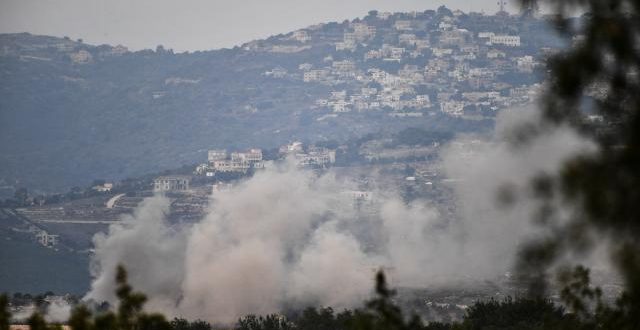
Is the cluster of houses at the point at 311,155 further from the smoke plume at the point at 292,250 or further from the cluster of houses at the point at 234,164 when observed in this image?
the smoke plume at the point at 292,250

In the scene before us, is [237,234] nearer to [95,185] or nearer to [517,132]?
[517,132]

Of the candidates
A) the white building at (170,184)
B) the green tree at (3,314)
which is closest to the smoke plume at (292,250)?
the white building at (170,184)

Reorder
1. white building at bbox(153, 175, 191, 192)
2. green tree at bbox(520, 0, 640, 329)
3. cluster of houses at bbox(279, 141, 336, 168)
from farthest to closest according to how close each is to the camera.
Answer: cluster of houses at bbox(279, 141, 336, 168)
white building at bbox(153, 175, 191, 192)
green tree at bbox(520, 0, 640, 329)

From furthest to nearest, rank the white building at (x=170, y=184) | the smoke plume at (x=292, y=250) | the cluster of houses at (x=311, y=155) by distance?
the cluster of houses at (x=311, y=155) < the white building at (x=170, y=184) < the smoke plume at (x=292, y=250)

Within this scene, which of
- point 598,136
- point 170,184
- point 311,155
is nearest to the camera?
point 598,136

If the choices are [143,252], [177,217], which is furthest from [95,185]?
[143,252]

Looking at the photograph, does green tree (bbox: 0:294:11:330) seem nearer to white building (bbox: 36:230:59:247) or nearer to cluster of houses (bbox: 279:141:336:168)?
white building (bbox: 36:230:59:247)

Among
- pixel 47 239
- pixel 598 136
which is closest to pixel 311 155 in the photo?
pixel 47 239

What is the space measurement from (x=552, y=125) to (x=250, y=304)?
6343cm

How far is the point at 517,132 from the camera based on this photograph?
8.98 m

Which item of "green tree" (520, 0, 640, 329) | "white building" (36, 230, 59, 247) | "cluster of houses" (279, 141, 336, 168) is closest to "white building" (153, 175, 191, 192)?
"cluster of houses" (279, 141, 336, 168)

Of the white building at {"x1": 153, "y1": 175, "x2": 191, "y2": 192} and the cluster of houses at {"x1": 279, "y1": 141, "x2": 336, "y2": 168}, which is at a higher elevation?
the cluster of houses at {"x1": 279, "y1": 141, "x2": 336, "y2": 168}

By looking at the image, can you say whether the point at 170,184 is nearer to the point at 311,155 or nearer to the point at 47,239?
the point at 47,239

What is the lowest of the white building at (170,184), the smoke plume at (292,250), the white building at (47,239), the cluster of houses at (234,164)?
the white building at (47,239)
